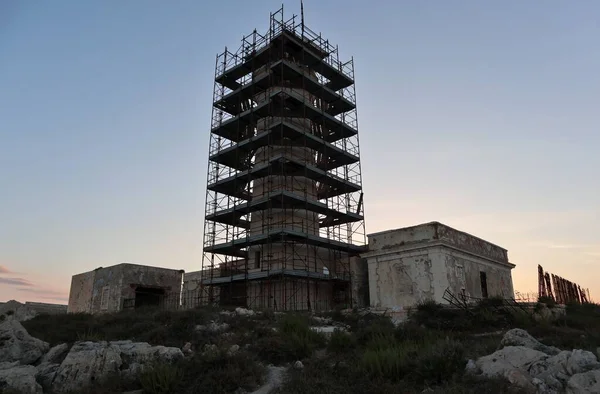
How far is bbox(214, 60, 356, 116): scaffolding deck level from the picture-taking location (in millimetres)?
33625

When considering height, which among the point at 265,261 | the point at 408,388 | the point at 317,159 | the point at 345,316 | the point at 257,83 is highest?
the point at 257,83

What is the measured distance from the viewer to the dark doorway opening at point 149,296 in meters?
32.0

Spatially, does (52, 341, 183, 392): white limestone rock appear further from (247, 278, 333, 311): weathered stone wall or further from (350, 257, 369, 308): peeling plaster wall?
(350, 257, 369, 308): peeling plaster wall

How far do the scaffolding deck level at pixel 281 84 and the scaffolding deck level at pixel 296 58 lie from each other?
1.26 metres

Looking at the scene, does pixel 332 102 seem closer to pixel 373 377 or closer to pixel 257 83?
pixel 257 83

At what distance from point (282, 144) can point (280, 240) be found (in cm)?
658

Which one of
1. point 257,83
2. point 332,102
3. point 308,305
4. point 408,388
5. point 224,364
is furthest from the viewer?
point 332,102

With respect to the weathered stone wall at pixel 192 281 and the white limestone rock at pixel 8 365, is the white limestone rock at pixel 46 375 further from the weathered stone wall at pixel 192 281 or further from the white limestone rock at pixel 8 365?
the weathered stone wall at pixel 192 281

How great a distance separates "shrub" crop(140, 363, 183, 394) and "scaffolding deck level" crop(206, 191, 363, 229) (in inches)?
703

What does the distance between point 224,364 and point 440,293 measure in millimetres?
15788

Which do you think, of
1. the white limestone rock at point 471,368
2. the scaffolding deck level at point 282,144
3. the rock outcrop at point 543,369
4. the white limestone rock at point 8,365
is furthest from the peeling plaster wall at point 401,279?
the white limestone rock at point 8,365

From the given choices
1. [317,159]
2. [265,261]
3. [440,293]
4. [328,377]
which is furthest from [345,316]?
[317,159]

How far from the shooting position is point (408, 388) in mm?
11031

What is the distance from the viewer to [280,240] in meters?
29.9
